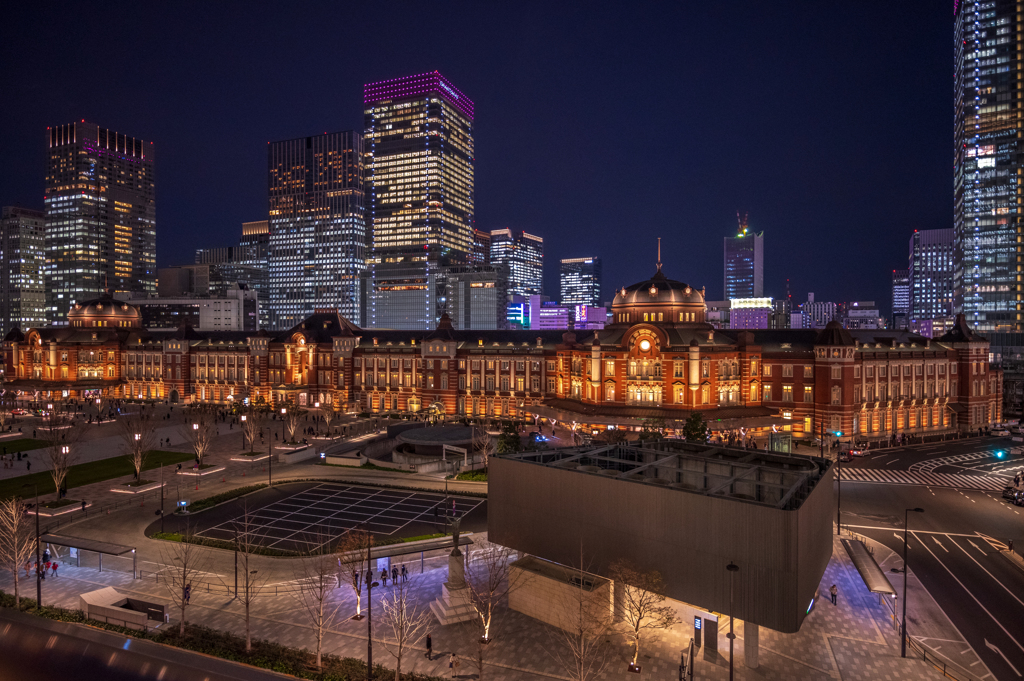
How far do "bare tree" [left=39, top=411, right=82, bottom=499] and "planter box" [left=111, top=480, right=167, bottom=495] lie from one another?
15.0 feet

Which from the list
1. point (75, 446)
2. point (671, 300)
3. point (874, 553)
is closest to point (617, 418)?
point (671, 300)

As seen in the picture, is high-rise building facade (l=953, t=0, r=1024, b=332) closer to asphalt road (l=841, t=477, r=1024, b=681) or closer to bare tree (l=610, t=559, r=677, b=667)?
asphalt road (l=841, t=477, r=1024, b=681)

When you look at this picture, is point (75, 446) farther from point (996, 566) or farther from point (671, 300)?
point (996, 566)

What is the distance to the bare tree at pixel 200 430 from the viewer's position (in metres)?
67.9

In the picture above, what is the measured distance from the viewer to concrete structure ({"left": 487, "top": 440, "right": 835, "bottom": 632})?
2684 cm

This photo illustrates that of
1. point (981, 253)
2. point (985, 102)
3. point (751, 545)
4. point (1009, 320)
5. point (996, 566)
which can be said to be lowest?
point (996, 566)

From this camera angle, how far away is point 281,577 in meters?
38.9

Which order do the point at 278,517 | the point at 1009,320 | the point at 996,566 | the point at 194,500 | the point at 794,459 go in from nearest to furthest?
the point at 794,459, the point at 996,566, the point at 278,517, the point at 194,500, the point at 1009,320

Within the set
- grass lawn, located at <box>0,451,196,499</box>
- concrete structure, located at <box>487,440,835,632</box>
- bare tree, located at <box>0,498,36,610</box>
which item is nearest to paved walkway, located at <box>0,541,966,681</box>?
bare tree, located at <box>0,498,36,610</box>

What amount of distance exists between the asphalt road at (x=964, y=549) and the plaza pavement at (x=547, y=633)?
1.39m

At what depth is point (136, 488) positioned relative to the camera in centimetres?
5919

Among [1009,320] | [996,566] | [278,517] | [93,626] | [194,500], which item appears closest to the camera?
[93,626]

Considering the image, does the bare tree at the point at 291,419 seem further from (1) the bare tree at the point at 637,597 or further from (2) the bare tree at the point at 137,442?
(1) the bare tree at the point at 637,597

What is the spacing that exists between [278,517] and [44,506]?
20.4 m
